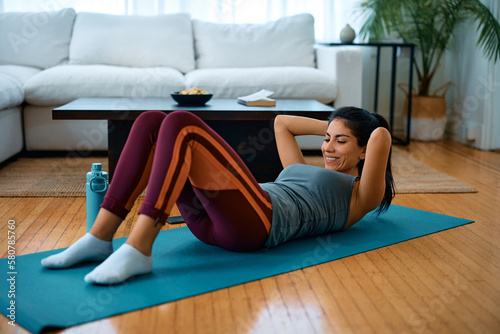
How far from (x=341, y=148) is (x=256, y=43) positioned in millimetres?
2323

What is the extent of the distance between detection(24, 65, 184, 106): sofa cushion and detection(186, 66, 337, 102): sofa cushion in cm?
19

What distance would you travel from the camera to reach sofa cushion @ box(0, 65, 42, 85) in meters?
3.39

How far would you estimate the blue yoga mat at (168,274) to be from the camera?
1.36 metres

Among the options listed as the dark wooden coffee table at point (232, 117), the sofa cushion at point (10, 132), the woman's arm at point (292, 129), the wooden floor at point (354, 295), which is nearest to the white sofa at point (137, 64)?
the sofa cushion at point (10, 132)

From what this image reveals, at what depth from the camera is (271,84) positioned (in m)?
3.45

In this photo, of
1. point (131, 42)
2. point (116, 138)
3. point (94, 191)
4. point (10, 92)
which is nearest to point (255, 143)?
point (116, 138)

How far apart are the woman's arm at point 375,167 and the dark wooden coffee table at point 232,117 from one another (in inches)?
32.3

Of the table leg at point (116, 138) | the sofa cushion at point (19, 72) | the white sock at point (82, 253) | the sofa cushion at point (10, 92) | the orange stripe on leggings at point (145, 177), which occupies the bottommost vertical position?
the white sock at point (82, 253)

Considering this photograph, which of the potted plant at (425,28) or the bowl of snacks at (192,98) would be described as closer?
the bowl of snacks at (192,98)

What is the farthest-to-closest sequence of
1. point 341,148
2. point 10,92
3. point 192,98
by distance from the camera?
point 10,92 < point 192,98 < point 341,148

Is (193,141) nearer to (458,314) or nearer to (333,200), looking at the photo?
(333,200)

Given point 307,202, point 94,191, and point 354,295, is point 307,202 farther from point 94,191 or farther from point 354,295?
point 94,191

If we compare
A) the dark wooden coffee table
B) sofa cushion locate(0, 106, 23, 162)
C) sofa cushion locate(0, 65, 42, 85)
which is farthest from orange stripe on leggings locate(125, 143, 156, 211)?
sofa cushion locate(0, 65, 42, 85)

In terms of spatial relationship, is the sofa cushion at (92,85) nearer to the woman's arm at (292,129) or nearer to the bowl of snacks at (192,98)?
the bowl of snacks at (192,98)
